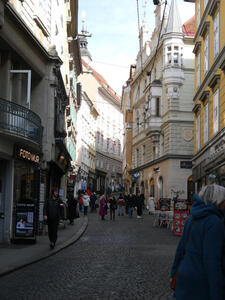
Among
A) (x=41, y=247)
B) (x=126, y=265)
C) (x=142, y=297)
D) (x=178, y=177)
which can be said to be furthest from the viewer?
(x=178, y=177)

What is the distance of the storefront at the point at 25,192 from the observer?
1509 centimetres

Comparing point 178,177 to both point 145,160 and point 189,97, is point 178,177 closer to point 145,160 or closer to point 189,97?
point 189,97

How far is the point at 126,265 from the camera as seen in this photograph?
10898mm

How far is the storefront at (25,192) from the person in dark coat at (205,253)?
11689 mm

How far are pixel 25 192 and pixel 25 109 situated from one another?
338cm

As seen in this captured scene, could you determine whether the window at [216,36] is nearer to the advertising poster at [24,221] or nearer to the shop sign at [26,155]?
the shop sign at [26,155]

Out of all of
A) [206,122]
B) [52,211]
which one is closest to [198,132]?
[206,122]

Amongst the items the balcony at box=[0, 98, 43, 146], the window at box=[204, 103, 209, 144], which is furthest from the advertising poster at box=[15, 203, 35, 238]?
the window at box=[204, 103, 209, 144]

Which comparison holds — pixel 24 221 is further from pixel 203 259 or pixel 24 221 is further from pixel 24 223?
pixel 203 259

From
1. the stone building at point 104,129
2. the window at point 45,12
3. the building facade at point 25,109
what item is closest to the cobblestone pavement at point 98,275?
the building facade at point 25,109

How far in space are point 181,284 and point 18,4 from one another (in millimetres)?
14425

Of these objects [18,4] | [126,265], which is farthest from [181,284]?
[18,4]

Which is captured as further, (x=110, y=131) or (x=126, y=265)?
(x=110, y=131)

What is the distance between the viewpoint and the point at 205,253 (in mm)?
3656
